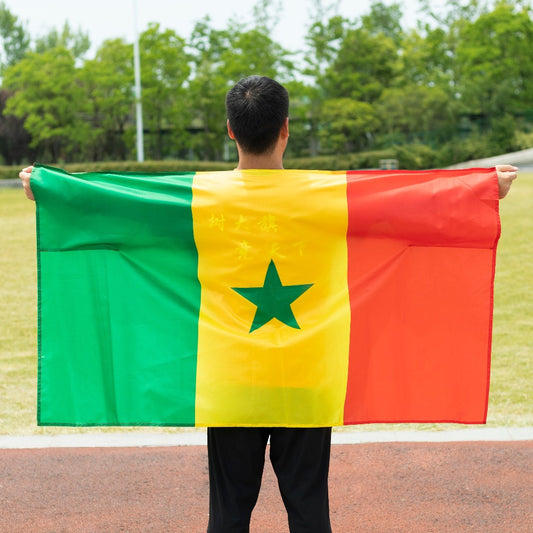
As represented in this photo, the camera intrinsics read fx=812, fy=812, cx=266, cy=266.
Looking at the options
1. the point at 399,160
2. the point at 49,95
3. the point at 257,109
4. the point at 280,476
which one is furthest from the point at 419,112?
the point at 280,476

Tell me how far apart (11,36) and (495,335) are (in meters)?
76.2

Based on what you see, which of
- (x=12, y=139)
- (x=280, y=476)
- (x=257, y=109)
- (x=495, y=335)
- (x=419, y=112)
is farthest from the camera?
(x=12, y=139)

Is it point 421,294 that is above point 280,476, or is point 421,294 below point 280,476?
above

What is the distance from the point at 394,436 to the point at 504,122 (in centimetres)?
3947

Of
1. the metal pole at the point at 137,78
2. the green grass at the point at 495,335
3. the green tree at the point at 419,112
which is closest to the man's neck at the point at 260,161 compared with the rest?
the green grass at the point at 495,335

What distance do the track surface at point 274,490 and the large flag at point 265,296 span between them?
3.44ft

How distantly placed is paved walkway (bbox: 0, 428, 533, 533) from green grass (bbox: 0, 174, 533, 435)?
1.86 feet

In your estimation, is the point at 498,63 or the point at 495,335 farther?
the point at 498,63

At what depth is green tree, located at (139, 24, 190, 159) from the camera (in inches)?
1634

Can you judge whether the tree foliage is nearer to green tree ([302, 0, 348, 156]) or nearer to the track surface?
green tree ([302, 0, 348, 156])

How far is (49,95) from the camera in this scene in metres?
43.8

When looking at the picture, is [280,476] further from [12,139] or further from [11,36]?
[11,36]

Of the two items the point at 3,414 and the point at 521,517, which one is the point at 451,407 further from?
the point at 3,414

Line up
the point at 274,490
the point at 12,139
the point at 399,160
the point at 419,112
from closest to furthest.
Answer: the point at 274,490 < the point at 399,160 < the point at 419,112 < the point at 12,139
